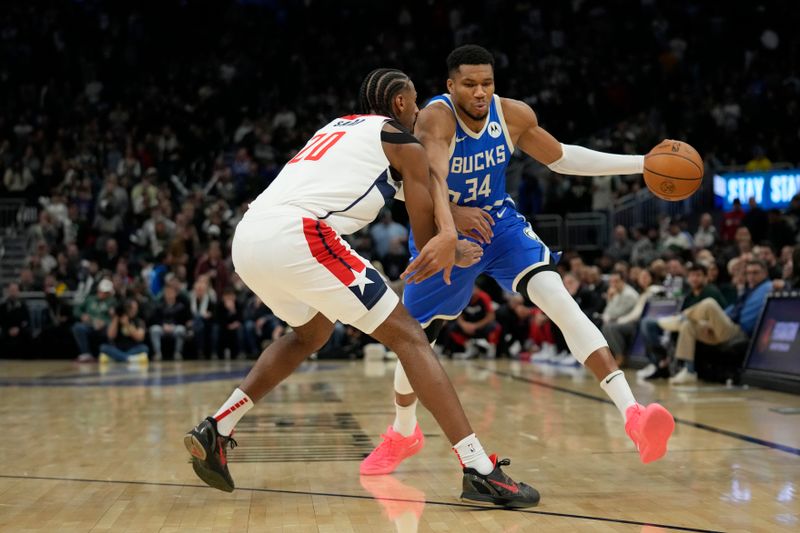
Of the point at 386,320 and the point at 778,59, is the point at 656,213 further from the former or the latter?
the point at 386,320

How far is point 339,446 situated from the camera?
5367 millimetres

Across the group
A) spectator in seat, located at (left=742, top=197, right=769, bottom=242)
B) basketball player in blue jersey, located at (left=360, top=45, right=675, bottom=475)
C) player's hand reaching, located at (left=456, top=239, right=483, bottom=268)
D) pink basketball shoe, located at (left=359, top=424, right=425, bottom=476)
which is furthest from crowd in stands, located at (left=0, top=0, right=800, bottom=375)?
player's hand reaching, located at (left=456, top=239, right=483, bottom=268)

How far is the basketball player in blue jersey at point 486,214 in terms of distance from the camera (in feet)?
14.3

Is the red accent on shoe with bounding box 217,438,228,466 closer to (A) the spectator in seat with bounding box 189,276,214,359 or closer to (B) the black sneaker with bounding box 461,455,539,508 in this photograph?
(B) the black sneaker with bounding box 461,455,539,508

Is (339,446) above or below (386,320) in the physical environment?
below

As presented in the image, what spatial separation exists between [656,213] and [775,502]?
43.8 ft

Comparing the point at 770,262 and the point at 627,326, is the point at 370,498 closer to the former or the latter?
the point at 770,262

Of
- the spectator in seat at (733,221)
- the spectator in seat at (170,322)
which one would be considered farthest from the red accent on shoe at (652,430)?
the spectator in seat at (170,322)

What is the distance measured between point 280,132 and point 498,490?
16466 mm

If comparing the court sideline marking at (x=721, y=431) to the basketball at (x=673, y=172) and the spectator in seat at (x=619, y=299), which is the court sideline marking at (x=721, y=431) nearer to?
the basketball at (x=673, y=172)

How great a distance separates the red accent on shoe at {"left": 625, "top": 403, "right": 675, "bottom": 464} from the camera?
397cm

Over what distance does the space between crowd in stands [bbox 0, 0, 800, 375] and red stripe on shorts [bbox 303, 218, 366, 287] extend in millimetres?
6548

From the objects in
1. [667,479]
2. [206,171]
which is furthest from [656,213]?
[667,479]

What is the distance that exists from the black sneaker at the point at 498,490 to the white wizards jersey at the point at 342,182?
42.3 inches
